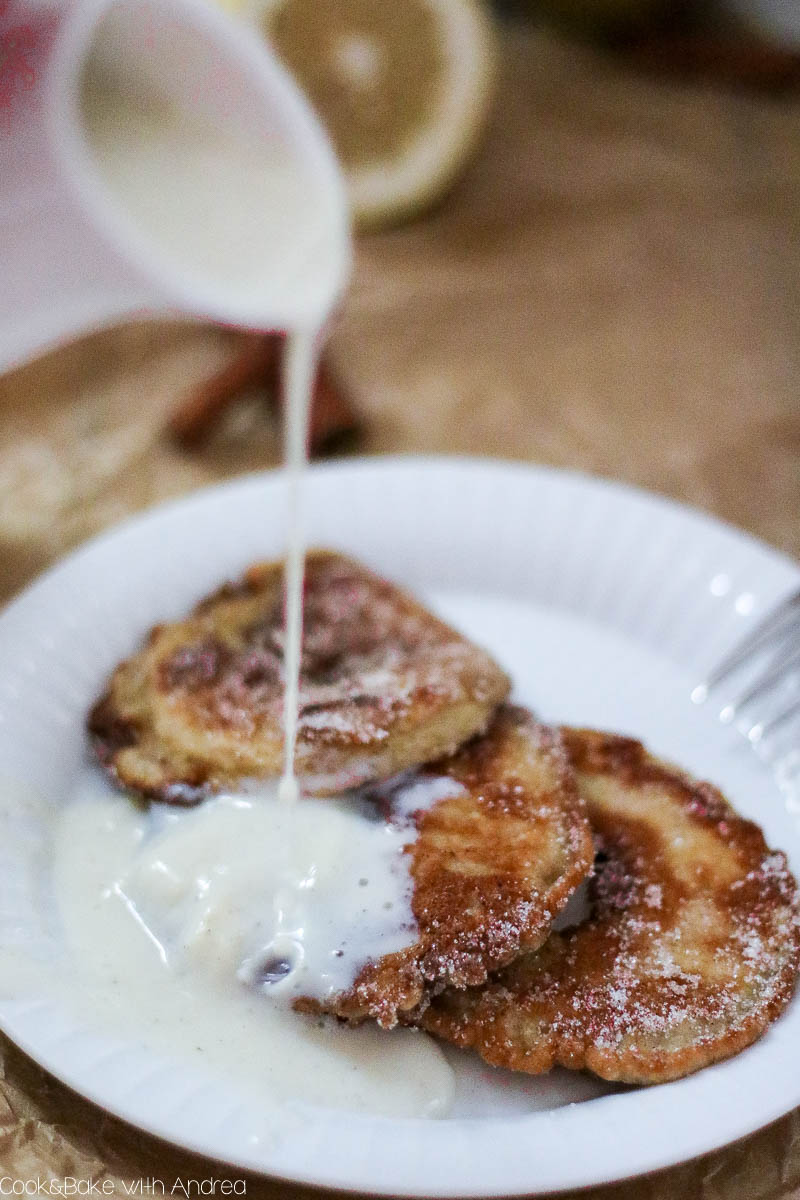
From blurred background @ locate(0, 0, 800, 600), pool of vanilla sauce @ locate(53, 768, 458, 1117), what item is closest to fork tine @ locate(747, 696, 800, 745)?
pool of vanilla sauce @ locate(53, 768, 458, 1117)

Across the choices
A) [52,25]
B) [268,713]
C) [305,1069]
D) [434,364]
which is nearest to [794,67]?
[434,364]

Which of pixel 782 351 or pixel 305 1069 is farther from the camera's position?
pixel 782 351

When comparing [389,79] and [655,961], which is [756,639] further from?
[389,79]

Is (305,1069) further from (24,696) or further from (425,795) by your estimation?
(24,696)

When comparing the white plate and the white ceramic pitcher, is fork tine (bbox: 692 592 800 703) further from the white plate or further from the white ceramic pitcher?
the white ceramic pitcher

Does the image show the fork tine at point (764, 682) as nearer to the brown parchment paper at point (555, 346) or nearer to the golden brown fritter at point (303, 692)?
the golden brown fritter at point (303, 692)

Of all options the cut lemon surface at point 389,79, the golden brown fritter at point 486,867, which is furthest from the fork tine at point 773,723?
the cut lemon surface at point 389,79
